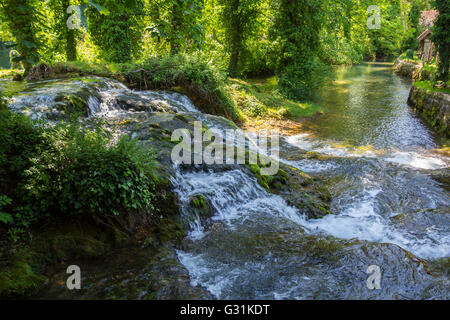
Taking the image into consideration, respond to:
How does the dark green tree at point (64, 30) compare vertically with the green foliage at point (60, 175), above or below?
above

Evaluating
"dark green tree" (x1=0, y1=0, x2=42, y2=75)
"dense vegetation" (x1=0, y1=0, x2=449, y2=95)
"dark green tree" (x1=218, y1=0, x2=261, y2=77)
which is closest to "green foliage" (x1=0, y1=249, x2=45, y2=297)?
"dark green tree" (x1=0, y1=0, x2=42, y2=75)

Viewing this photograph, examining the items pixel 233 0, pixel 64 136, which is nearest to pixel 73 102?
pixel 64 136

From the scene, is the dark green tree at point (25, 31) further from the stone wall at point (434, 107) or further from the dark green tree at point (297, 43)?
the dark green tree at point (297, 43)

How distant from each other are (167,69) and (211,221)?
1017 centimetres

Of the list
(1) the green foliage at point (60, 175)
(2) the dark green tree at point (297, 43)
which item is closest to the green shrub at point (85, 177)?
(1) the green foliage at point (60, 175)

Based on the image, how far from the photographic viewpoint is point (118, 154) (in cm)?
492

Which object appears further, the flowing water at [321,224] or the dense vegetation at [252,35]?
the dense vegetation at [252,35]

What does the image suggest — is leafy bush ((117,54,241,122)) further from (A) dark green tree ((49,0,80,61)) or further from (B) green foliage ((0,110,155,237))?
(B) green foliage ((0,110,155,237))

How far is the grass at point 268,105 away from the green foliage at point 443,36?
6441mm

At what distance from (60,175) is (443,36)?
746 inches

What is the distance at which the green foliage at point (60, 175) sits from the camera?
453 cm

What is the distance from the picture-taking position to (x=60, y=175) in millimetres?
4617

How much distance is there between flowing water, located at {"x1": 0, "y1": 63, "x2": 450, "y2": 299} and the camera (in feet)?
15.1

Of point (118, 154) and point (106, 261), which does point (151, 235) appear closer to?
point (106, 261)
